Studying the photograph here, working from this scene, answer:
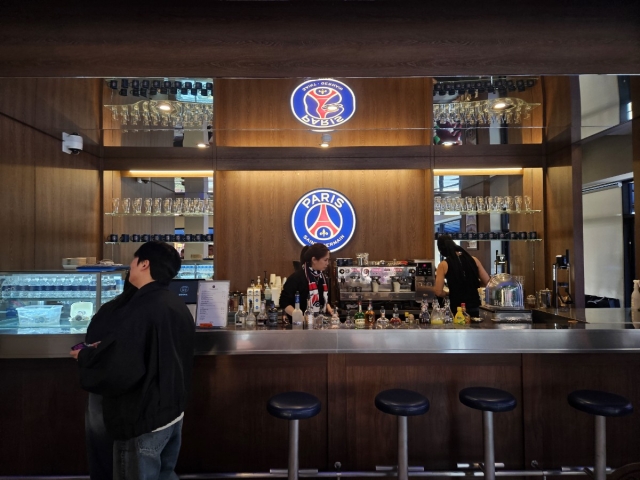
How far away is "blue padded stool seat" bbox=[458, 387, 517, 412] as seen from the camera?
2.40m

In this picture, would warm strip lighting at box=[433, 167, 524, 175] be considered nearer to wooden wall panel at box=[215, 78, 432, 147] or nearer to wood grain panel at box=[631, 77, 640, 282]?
wooden wall panel at box=[215, 78, 432, 147]

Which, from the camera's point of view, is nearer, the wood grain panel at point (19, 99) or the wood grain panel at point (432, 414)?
the wood grain panel at point (432, 414)

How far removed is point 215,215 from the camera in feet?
17.2

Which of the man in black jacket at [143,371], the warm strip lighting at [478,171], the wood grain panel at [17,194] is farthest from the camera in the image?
the warm strip lighting at [478,171]

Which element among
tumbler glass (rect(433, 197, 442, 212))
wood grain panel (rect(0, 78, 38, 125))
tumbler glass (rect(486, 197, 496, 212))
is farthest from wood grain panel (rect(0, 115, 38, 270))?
tumbler glass (rect(486, 197, 496, 212))

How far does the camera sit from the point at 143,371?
183 centimetres

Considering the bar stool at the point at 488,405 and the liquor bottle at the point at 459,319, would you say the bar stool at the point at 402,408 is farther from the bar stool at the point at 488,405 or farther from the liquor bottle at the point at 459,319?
the liquor bottle at the point at 459,319

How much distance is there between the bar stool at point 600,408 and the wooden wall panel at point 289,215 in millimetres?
3083

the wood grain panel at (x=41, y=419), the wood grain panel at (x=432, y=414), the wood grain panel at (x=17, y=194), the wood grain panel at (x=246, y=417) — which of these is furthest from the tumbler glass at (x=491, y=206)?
the wood grain panel at (x=17, y=194)

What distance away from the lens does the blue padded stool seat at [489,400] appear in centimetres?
240

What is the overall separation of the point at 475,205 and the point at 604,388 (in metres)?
2.69

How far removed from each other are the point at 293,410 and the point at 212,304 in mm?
948

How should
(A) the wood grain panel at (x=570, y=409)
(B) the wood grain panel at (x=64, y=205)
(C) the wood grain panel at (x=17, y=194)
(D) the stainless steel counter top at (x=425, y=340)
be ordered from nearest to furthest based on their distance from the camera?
(D) the stainless steel counter top at (x=425, y=340) → (A) the wood grain panel at (x=570, y=409) → (C) the wood grain panel at (x=17, y=194) → (B) the wood grain panel at (x=64, y=205)

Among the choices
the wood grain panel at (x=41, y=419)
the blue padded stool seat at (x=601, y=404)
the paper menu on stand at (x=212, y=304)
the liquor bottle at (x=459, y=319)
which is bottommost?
the wood grain panel at (x=41, y=419)
